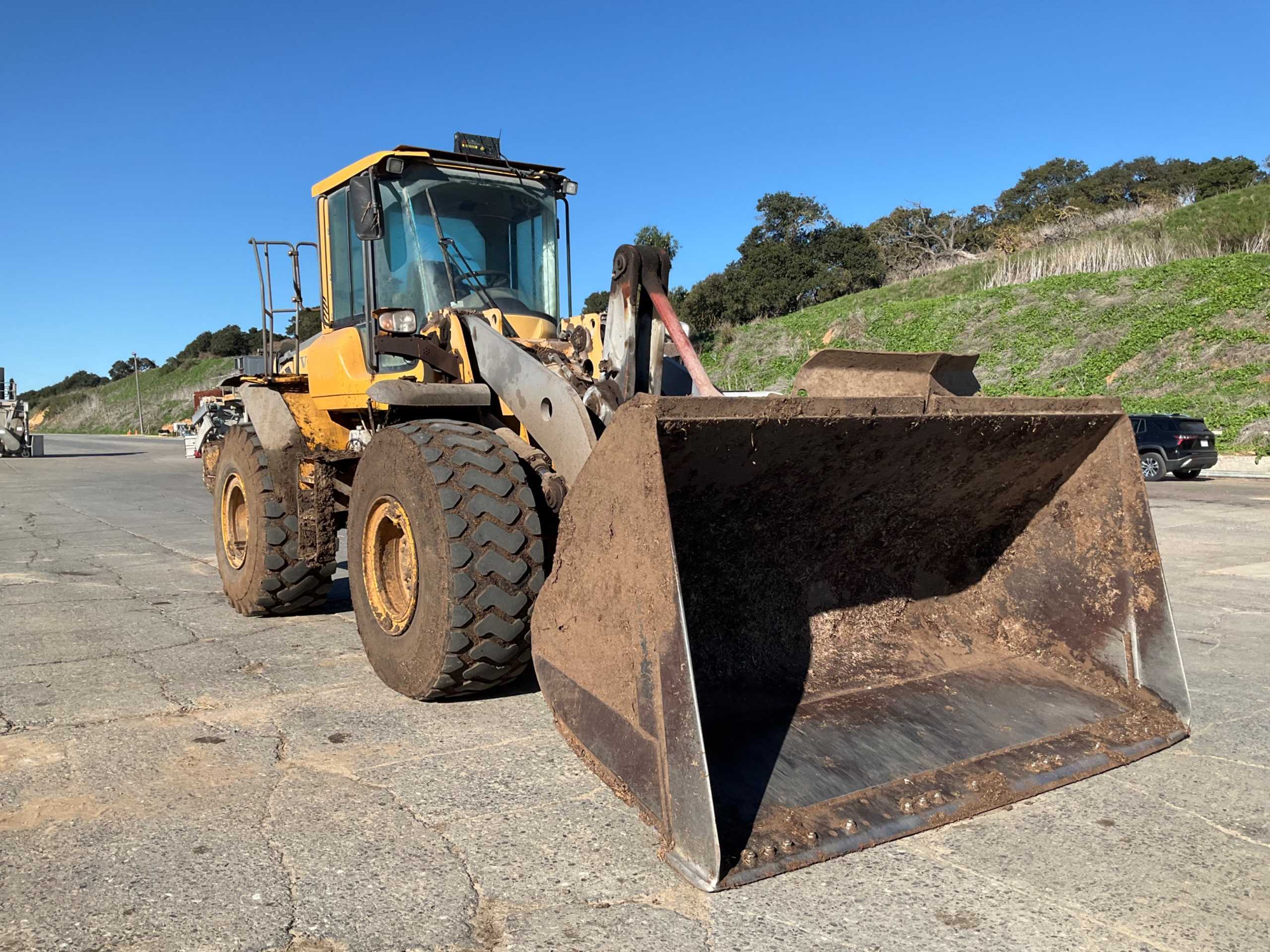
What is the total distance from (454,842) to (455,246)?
3477 millimetres

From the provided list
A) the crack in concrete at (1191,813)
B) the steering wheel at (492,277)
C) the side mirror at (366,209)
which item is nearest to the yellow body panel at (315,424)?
the side mirror at (366,209)

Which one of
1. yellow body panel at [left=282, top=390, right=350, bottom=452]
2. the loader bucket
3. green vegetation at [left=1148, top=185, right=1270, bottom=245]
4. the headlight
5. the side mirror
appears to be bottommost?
the loader bucket

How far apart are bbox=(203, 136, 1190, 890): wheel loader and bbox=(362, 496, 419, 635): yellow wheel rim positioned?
16 mm

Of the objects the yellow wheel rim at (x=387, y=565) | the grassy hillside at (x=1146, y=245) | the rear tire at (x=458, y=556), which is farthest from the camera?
the grassy hillside at (x=1146, y=245)

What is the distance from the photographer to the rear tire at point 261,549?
6047 millimetres

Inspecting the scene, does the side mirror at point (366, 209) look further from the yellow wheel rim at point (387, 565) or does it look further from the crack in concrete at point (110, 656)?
the crack in concrete at point (110, 656)

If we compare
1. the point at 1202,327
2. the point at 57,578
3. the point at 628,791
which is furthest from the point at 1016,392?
the point at 628,791

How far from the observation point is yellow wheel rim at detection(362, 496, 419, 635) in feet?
14.2

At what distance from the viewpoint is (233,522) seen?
692 centimetres

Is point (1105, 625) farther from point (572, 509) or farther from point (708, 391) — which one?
point (572, 509)

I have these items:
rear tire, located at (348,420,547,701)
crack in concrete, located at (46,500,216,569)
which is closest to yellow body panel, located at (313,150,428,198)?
rear tire, located at (348,420,547,701)

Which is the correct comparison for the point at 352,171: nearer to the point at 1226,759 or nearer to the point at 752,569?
the point at 752,569

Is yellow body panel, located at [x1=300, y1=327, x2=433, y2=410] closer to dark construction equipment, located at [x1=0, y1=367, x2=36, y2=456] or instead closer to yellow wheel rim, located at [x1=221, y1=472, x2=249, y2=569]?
yellow wheel rim, located at [x1=221, y1=472, x2=249, y2=569]

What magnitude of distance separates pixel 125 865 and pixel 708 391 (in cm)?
291
